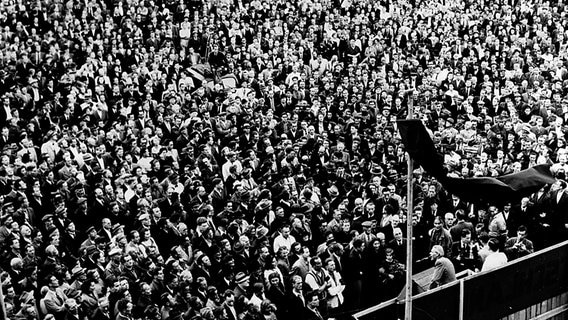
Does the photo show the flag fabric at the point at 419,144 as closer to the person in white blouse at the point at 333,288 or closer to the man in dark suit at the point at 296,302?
the man in dark suit at the point at 296,302

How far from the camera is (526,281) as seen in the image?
10.9m

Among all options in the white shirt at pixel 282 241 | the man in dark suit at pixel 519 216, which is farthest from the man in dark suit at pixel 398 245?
the man in dark suit at pixel 519 216

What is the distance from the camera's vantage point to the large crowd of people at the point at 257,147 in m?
10.7

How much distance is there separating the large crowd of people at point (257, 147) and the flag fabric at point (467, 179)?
0.41m

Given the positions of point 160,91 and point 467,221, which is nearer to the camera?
point 467,221

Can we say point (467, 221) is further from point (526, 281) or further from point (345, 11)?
point (345, 11)

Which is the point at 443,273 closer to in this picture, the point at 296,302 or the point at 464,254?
the point at 464,254

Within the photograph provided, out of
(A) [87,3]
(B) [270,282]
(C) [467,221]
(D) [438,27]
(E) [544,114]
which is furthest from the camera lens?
(D) [438,27]

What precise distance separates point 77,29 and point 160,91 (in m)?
3.53

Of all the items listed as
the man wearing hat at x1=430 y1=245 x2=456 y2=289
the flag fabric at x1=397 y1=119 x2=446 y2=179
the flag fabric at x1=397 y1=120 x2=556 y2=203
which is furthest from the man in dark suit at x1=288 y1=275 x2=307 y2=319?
the flag fabric at x1=397 y1=119 x2=446 y2=179

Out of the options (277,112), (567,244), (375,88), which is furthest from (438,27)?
(567,244)

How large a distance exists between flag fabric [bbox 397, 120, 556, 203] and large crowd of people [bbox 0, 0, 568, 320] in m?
0.41

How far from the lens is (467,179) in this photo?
8258 mm

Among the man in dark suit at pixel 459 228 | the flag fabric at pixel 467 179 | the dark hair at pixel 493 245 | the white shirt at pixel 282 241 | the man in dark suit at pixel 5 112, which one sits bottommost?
the white shirt at pixel 282 241
